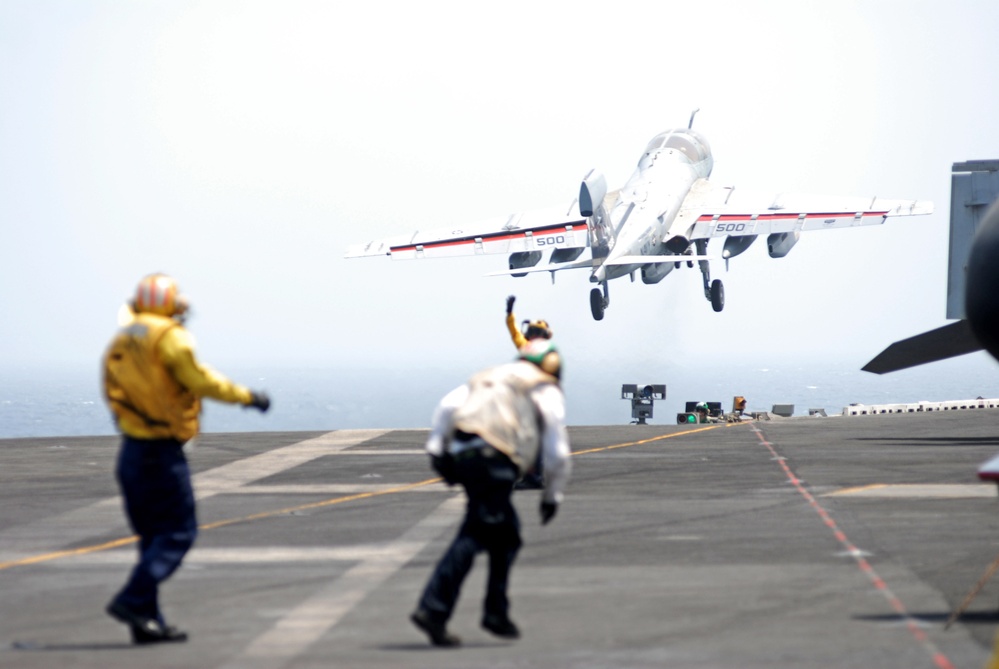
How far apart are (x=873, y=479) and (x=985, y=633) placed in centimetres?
1007

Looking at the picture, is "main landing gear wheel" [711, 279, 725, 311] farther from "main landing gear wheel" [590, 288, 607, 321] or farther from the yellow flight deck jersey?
the yellow flight deck jersey

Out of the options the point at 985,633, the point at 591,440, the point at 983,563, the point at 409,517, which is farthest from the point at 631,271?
the point at 985,633

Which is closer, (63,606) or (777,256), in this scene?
(63,606)

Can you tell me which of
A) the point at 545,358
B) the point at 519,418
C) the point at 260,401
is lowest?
the point at 519,418

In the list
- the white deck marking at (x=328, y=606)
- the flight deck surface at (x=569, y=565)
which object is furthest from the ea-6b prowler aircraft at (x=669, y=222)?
the white deck marking at (x=328, y=606)

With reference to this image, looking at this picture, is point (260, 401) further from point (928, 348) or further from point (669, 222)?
point (669, 222)

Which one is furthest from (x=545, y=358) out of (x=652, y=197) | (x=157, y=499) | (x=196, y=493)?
(x=652, y=197)

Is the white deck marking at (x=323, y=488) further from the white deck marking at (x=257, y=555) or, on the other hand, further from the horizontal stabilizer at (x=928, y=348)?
the horizontal stabilizer at (x=928, y=348)

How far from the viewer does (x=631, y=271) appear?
46.4 meters

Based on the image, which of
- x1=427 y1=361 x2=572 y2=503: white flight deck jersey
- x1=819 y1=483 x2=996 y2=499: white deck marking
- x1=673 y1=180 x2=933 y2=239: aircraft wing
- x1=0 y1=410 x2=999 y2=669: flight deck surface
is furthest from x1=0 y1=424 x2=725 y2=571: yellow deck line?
x1=673 y1=180 x2=933 y2=239: aircraft wing

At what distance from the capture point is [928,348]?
76.9ft

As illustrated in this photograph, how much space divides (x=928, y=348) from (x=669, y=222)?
84.3ft

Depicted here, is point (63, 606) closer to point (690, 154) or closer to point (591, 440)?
point (591, 440)

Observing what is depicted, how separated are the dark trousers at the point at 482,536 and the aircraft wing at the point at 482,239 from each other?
4108 cm
